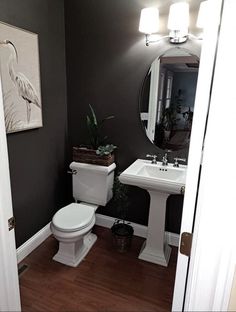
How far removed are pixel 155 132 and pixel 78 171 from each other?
33.7 inches

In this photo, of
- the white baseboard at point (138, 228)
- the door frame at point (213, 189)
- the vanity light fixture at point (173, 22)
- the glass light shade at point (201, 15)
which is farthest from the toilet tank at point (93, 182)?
the door frame at point (213, 189)

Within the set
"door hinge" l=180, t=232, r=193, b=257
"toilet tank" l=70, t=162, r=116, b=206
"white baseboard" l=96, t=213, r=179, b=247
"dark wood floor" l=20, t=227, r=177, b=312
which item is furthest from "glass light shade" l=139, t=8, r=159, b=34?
"dark wood floor" l=20, t=227, r=177, b=312

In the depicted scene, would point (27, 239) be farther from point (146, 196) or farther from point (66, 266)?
point (146, 196)

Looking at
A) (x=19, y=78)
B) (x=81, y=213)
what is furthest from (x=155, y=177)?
(x=19, y=78)

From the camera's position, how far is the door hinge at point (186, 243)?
777mm

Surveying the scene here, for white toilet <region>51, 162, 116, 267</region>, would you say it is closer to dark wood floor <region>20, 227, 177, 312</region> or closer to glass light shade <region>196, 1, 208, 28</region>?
dark wood floor <region>20, 227, 177, 312</region>

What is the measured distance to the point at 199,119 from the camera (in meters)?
0.67

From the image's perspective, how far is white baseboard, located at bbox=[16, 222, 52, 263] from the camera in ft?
6.79

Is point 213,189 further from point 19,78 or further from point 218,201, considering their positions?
point 19,78

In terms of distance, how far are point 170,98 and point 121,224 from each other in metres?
1.34

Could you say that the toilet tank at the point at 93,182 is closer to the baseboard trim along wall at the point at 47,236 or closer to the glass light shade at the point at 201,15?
the baseboard trim along wall at the point at 47,236

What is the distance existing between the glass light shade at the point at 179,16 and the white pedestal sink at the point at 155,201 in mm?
1157

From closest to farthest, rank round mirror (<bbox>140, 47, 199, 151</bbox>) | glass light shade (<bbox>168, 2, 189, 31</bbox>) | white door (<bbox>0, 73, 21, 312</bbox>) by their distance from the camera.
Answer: white door (<bbox>0, 73, 21, 312</bbox>) < glass light shade (<bbox>168, 2, 189, 31</bbox>) < round mirror (<bbox>140, 47, 199, 151</bbox>)

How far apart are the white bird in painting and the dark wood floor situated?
128 cm
